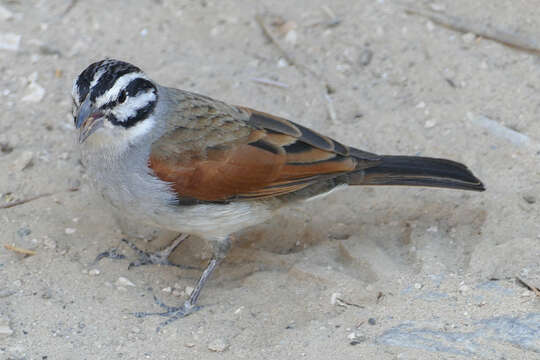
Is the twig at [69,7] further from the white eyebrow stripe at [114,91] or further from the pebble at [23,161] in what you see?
the white eyebrow stripe at [114,91]

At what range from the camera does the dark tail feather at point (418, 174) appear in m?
5.42

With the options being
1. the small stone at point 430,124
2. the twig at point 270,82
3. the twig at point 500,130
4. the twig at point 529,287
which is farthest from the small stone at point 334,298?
the twig at point 270,82

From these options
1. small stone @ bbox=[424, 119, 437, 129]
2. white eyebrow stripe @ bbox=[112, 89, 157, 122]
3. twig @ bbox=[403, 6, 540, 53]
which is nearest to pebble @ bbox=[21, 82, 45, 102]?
white eyebrow stripe @ bbox=[112, 89, 157, 122]

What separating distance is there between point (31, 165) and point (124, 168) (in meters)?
1.70

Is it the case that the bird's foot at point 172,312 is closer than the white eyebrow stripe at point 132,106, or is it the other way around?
the white eyebrow stripe at point 132,106

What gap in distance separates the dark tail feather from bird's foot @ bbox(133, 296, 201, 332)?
65.0 inches

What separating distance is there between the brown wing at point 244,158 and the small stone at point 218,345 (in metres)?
1.06

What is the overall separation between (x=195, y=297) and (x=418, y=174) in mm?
2042

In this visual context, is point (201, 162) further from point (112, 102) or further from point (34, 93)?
point (34, 93)

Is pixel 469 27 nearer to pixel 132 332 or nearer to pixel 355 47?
pixel 355 47

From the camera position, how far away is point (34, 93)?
6.90m

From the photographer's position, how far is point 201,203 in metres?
5.06

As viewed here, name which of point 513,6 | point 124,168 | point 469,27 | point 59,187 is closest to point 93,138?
point 124,168

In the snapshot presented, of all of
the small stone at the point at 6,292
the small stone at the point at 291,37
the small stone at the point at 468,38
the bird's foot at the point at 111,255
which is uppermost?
the small stone at the point at 468,38
